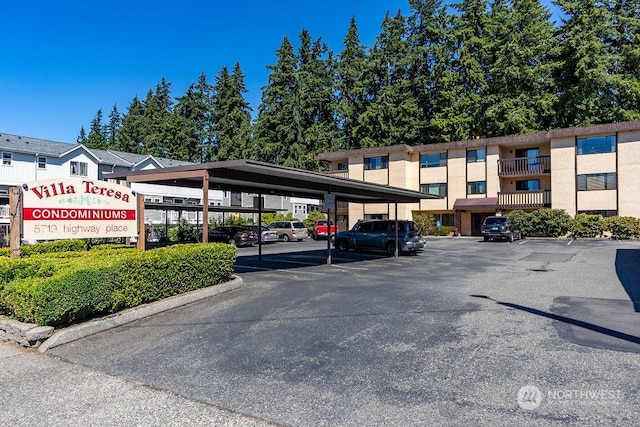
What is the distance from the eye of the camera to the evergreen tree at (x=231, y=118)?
5616 cm

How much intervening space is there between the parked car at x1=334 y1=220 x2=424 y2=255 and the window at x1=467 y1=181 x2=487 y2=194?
18395mm

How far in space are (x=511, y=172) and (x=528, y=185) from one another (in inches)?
101

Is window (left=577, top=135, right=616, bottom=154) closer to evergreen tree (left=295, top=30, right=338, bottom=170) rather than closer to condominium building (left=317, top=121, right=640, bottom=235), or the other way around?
condominium building (left=317, top=121, right=640, bottom=235)

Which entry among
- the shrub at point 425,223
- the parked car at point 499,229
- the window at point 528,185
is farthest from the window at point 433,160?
the parked car at point 499,229

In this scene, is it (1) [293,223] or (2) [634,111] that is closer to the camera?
(1) [293,223]

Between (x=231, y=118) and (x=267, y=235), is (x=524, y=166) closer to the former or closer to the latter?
(x=267, y=235)

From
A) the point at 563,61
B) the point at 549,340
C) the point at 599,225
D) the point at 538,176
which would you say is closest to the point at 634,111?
the point at 563,61

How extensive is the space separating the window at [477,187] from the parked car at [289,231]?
15153 millimetres

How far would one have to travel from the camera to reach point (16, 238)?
→ 25.7ft

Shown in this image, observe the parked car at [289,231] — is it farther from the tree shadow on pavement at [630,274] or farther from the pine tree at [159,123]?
the pine tree at [159,123]

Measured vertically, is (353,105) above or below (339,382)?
above

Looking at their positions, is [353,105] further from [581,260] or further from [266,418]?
[266,418]

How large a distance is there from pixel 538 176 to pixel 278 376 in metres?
35.2
